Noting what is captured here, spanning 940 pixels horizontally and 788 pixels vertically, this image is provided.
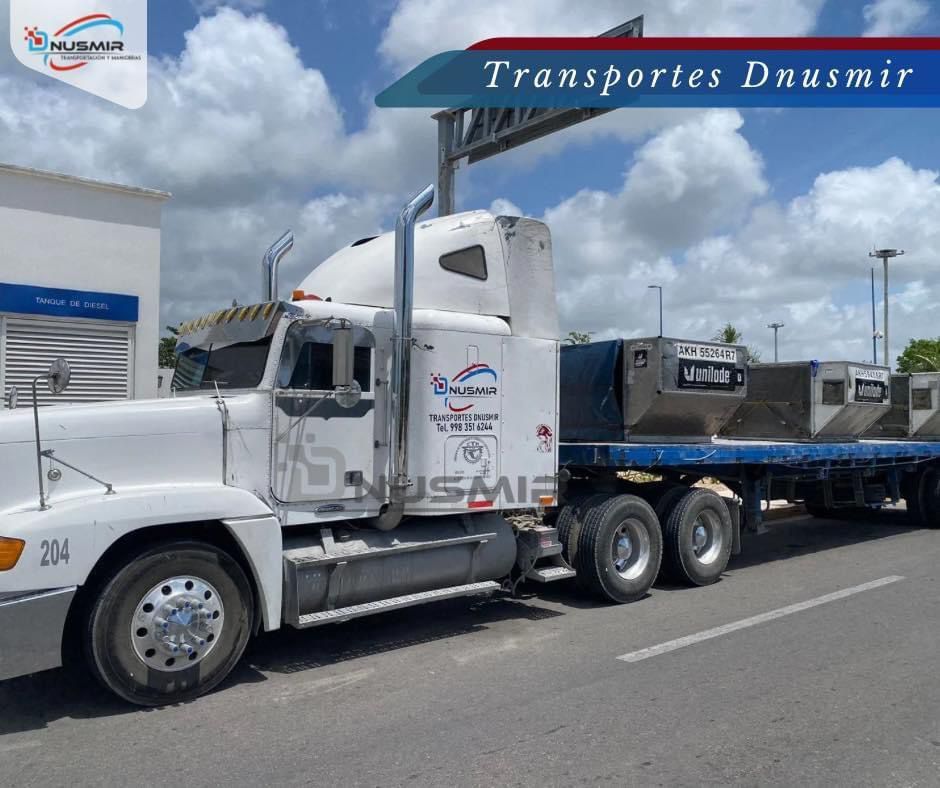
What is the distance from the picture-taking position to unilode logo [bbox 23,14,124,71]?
12.2m

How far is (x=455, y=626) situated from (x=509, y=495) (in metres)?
1.17

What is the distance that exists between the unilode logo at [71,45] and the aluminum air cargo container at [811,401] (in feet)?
33.8

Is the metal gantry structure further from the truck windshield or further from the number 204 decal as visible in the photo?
the number 204 decal

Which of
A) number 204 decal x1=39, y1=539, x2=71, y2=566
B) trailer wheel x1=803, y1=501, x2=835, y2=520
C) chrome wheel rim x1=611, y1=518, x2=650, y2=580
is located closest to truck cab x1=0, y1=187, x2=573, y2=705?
number 204 decal x1=39, y1=539, x2=71, y2=566

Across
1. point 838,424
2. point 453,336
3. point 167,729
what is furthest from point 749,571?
point 167,729

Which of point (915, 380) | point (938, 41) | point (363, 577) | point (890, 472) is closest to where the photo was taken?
point (363, 577)

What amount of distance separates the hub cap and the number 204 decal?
0.54m

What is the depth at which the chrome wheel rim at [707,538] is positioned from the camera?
8.85 meters

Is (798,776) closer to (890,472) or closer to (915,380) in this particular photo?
(890,472)

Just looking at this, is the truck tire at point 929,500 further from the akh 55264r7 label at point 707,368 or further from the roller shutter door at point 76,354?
the roller shutter door at point 76,354

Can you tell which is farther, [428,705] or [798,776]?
[428,705]

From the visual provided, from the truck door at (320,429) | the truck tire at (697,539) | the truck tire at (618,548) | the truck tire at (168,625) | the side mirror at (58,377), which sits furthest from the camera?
the truck tire at (697,539)

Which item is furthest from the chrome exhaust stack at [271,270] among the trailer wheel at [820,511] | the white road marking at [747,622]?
the trailer wheel at [820,511]

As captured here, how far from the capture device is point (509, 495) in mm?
7105
